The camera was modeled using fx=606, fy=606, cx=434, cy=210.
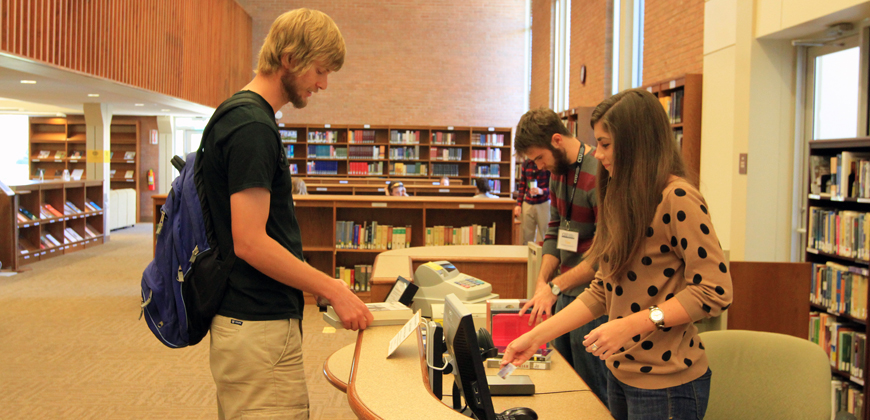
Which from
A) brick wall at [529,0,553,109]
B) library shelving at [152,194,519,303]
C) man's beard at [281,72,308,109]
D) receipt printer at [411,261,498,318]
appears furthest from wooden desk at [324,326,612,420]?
brick wall at [529,0,553,109]

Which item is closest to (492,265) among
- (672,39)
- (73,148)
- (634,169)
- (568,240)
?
(568,240)

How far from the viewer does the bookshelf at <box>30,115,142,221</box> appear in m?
14.4

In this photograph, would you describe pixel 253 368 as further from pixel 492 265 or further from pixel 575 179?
pixel 492 265

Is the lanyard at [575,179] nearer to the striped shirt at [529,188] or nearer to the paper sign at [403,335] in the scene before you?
the paper sign at [403,335]

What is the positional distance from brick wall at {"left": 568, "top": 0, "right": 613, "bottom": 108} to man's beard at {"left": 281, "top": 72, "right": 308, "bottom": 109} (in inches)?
313

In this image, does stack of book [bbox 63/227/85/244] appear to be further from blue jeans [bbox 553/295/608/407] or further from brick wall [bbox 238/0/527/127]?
blue jeans [bbox 553/295/608/407]

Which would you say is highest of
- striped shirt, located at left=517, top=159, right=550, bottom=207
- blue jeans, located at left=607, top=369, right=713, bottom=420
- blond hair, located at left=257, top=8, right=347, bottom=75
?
blond hair, located at left=257, top=8, right=347, bottom=75

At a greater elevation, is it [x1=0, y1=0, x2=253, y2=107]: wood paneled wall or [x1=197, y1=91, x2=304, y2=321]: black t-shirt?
[x1=0, y1=0, x2=253, y2=107]: wood paneled wall

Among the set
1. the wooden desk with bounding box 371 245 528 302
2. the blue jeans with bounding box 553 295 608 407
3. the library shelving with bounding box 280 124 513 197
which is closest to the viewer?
the blue jeans with bounding box 553 295 608 407

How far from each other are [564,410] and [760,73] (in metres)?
4.28

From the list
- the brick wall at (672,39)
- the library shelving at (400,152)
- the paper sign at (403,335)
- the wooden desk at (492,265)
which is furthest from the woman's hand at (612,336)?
the library shelving at (400,152)

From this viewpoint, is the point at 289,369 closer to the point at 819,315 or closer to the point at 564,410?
the point at 564,410

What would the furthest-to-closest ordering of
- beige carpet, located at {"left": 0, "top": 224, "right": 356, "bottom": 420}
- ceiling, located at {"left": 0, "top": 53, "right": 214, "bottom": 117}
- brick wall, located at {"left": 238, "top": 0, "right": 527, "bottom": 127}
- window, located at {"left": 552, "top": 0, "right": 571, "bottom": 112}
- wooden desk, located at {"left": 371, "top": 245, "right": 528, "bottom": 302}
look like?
brick wall, located at {"left": 238, "top": 0, "right": 527, "bottom": 127} → window, located at {"left": 552, "top": 0, "right": 571, "bottom": 112} → ceiling, located at {"left": 0, "top": 53, "right": 214, "bottom": 117} → wooden desk, located at {"left": 371, "top": 245, "right": 528, "bottom": 302} → beige carpet, located at {"left": 0, "top": 224, "right": 356, "bottom": 420}

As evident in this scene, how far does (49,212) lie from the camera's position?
8.85m
